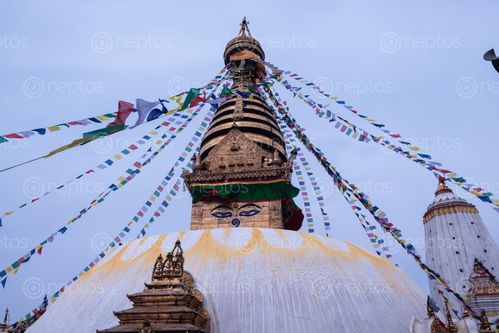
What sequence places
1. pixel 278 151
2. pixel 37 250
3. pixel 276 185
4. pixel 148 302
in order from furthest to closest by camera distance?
pixel 278 151 < pixel 276 185 < pixel 37 250 < pixel 148 302

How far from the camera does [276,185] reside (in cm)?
1407

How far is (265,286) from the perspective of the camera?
6117 millimetres

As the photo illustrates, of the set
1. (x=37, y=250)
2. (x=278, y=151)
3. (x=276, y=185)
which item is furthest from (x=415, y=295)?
(x=278, y=151)

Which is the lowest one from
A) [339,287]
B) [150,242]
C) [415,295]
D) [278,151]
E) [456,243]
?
[456,243]

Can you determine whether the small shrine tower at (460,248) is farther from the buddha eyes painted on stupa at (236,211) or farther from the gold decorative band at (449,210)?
the buddha eyes painted on stupa at (236,211)

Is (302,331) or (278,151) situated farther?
(278,151)

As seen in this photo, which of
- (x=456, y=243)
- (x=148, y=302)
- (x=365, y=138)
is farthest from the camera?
(x=456, y=243)

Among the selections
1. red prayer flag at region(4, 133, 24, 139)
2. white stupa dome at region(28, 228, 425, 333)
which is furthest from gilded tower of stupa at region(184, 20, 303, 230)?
red prayer flag at region(4, 133, 24, 139)

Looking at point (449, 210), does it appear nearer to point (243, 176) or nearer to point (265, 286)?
point (243, 176)

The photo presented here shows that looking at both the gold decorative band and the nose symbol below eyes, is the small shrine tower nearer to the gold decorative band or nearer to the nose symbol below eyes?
the gold decorative band

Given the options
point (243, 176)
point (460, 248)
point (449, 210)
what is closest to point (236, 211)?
point (243, 176)

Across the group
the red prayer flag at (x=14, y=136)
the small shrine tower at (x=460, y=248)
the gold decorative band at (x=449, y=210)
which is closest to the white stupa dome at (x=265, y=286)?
the red prayer flag at (x=14, y=136)

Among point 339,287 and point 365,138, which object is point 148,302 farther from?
point 365,138

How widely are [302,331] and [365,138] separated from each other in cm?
543
